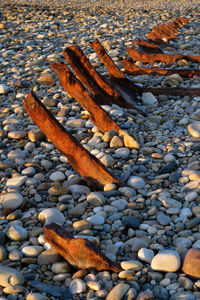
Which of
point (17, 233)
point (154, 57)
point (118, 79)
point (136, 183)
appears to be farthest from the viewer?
point (154, 57)

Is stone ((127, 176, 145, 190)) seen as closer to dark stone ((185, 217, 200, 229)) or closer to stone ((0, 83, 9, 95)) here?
dark stone ((185, 217, 200, 229))

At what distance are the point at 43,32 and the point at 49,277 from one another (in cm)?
870

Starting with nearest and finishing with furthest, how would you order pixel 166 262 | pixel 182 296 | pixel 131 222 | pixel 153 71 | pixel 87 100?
1. pixel 182 296
2. pixel 166 262
3. pixel 131 222
4. pixel 87 100
5. pixel 153 71

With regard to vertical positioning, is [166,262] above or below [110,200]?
above

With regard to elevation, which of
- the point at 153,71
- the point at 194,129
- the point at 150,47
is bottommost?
the point at 150,47

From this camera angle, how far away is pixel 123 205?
2797mm

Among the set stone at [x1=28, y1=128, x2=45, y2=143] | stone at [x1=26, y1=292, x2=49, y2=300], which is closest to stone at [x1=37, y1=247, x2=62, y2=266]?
stone at [x1=26, y1=292, x2=49, y2=300]

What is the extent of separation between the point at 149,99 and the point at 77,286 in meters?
A: 3.36

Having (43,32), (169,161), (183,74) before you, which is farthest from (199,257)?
(43,32)

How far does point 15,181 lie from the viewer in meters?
3.21

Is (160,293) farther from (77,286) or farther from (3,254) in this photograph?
(3,254)

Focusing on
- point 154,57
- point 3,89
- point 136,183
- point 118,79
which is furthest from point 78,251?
point 154,57

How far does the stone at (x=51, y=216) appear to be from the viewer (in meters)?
2.58

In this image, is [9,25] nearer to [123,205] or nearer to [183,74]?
[183,74]
